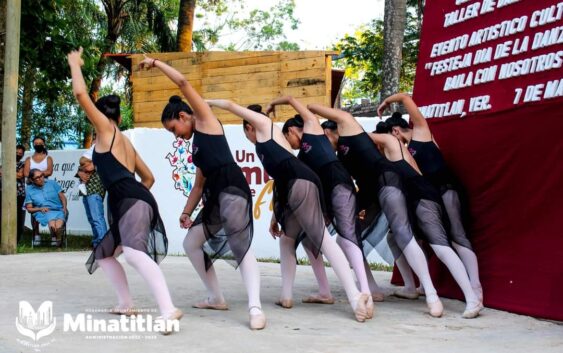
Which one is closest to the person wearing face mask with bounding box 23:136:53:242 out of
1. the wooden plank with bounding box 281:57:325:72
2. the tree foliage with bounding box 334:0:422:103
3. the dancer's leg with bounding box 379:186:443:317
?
the wooden plank with bounding box 281:57:325:72

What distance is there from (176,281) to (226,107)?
278 centimetres

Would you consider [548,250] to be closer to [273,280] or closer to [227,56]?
[273,280]

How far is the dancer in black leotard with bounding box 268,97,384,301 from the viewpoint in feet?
20.4

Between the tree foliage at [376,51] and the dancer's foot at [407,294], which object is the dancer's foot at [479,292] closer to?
the dancer's foot at [407,294]

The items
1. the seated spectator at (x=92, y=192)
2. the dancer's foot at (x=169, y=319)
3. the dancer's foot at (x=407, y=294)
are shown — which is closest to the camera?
the dancer's foot at (x=169, y=319)

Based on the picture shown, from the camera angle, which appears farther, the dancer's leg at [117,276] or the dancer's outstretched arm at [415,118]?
the dancer's outstretched arm at [415,118]

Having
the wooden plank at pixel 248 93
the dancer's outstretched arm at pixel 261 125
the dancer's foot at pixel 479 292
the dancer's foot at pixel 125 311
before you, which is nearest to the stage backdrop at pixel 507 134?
the dancer's foot at pixel 479 292

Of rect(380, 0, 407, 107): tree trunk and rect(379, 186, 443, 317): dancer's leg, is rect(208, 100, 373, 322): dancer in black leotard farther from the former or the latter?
rect(380, 0, 407, 107): tree trunk

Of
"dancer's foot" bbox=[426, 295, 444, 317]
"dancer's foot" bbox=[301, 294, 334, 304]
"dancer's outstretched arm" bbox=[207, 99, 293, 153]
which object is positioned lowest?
"dancer's foot" bbox=[301, 294, 334, 304]

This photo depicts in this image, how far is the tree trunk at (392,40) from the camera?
1314 cm

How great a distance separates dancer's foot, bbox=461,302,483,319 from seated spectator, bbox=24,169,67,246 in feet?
25.6

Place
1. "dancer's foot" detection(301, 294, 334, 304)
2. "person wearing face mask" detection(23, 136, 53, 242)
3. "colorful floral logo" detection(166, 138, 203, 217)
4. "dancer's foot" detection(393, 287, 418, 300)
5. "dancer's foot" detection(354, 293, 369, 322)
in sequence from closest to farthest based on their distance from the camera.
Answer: "dancer's foot" detection(354, 293, 369, 322) < "dancer's foot" detection(301, 294, 334, 304) < "dancer's foot" detection(393, 287, 418, 300) < "colorful floral logo" detection(166, 138, 203, 217) < "person wearing face mask" detection(23, 136, 53, 242)

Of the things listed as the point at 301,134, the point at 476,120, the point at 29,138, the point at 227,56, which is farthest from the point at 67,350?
the point at 29,138

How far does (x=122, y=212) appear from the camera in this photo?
5.34 m
